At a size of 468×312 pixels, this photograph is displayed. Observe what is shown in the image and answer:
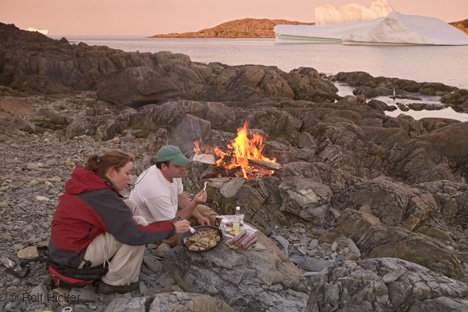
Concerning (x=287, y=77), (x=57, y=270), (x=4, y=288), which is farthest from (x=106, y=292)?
(x=287, y=77)

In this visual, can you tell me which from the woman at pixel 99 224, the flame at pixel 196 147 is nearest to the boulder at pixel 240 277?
the woman at pixel 99 224

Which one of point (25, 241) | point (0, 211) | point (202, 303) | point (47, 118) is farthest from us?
point (47, 118)

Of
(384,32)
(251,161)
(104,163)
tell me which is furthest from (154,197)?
(384,32)

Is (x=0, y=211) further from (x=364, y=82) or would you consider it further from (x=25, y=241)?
(x=364, y=82)

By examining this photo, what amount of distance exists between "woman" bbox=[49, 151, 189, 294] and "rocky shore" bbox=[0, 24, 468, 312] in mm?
617

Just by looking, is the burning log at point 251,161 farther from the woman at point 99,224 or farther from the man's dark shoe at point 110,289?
the man's dark shoe at point 110,289

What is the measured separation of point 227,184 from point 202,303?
5747 millimetres

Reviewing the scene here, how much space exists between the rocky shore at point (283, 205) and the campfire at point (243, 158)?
12.3 inches

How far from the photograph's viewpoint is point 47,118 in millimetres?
19828

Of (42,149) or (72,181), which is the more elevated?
(72,181)

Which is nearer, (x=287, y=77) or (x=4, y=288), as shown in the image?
(x=4, y=288)

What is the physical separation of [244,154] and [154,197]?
643 centimetres

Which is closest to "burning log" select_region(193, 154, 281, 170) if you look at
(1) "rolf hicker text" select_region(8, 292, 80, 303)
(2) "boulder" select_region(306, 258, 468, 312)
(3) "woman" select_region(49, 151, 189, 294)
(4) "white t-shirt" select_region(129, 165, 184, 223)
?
(4) "white t-shirt" select_region(129, 165, 184, 223)

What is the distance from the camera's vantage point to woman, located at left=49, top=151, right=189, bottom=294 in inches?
204
